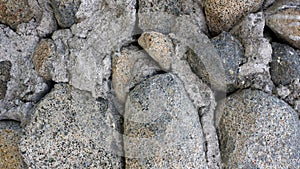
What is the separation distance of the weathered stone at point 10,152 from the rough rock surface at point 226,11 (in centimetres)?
72

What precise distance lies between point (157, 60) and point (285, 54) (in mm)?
395

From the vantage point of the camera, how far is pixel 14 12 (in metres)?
1.38

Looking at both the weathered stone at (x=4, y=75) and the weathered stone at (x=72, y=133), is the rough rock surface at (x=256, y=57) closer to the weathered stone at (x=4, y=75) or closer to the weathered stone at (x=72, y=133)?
the weathered stone at (x=72, y=133)

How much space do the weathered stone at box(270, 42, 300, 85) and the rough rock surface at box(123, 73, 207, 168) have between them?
274mm

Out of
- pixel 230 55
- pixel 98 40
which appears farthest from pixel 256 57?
pixel 98 40

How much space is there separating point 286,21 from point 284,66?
138 mm

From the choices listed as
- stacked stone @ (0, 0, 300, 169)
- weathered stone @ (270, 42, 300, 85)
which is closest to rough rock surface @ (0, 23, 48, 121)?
stacked stone @ (0, 0, 300, 169)

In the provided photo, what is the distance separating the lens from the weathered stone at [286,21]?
1.30 metres

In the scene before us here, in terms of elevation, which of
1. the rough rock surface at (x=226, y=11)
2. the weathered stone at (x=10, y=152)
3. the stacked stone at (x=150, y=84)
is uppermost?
the rough rock surface at (x=226, y=11)

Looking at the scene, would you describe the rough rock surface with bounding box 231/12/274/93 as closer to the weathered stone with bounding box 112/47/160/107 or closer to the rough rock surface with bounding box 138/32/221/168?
the rough rock surface with bounding box 138/32/221/168

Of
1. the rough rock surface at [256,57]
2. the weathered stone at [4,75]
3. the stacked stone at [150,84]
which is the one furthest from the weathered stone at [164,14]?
the weathered stone at [4,75]

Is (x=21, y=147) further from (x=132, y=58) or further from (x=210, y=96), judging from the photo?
(x=210, y=96)

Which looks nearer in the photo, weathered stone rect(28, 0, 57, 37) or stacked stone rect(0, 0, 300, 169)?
stacked stone rect(0, 0, 300, 169)

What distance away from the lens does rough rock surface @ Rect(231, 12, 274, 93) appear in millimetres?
1292
